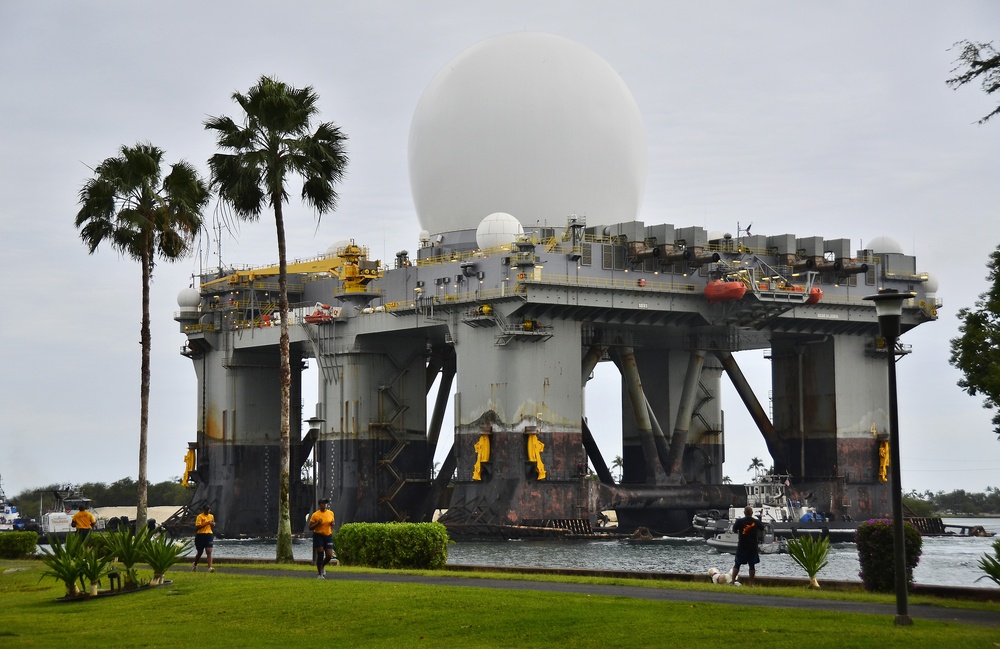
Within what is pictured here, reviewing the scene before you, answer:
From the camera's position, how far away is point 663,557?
228 ft

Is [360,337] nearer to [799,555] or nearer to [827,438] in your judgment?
[827,438]

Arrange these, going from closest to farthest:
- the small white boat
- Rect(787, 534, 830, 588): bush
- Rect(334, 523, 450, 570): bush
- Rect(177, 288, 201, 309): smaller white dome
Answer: Rect(787, 534, 830, 588): bush, Rect(334, 523, 450, 570): bush, the small white boat, Rect(177, 288, 201, 309): smaller white dome

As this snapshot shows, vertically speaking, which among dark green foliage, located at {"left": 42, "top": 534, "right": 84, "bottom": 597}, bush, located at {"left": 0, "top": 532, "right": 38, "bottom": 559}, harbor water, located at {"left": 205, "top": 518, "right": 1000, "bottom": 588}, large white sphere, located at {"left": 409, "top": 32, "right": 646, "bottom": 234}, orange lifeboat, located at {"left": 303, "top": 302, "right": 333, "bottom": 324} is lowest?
harbor water, located at {"left": 205, "top": 518, "right": 1000, "bottom": 588}

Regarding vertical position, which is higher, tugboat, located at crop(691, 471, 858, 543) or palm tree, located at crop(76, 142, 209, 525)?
palm tree, located at crop(76, 142, 209, 525)

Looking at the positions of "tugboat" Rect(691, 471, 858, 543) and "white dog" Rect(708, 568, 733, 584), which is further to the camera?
"tugboat" Rect(691, 471, 858, 543)

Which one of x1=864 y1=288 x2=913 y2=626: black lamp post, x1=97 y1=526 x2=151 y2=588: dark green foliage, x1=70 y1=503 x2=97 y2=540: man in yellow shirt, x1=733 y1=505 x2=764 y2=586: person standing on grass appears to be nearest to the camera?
x1=864 y1=288 x2=913 y2=626: black lamp post

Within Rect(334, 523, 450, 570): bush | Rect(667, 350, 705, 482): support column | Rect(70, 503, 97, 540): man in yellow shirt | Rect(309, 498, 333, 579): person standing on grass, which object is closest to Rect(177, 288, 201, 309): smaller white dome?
Rect(667, 350, 705, 482): support column

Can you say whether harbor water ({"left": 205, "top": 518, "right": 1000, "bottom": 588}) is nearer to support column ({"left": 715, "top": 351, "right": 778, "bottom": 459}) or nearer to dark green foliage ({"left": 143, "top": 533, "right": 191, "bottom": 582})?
support column ({"left": 715, "top": 351, "right": 778, "bottom": 459})

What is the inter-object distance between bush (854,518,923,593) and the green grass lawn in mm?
1957

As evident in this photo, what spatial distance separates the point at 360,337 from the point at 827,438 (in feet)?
100

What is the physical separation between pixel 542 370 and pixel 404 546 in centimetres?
4247

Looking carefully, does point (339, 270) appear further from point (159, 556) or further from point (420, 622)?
point (420, 622)

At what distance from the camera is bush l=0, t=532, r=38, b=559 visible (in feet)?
171

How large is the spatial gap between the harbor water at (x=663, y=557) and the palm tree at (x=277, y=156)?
1412cm
